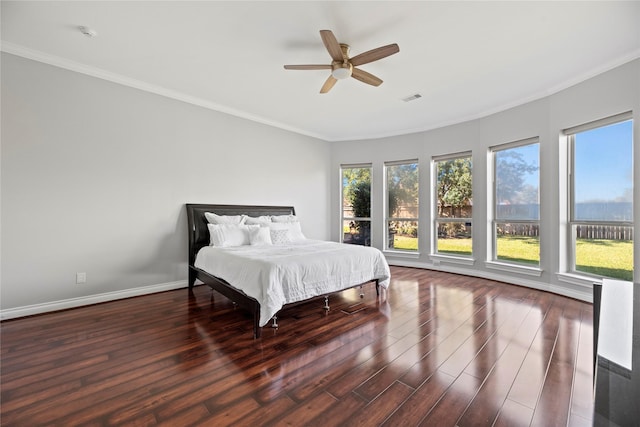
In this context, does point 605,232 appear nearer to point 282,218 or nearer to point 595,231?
point 595,231

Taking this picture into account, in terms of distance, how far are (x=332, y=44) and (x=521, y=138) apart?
3.56 metres

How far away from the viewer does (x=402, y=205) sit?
5945 millimetres

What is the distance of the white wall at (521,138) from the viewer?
3213 mm

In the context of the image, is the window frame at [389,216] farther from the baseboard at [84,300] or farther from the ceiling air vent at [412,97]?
the baseboard at [84,300]

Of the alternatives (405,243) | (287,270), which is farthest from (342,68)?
(405,243)

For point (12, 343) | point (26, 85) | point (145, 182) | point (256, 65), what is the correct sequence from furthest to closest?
point (145, 182) < point (256, 65) < point (26, 85) < point (12, 343)

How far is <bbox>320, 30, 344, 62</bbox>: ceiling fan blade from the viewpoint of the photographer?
227cm

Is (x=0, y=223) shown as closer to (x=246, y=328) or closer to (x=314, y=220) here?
(x=246, y=328)

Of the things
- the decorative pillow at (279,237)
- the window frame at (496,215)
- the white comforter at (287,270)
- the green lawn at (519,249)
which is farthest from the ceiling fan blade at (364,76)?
the green lawn at (519,249)

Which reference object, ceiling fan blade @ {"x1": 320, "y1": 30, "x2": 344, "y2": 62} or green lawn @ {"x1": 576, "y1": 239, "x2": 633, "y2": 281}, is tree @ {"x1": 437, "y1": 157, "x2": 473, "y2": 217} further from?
ceiling fan blade @ {"x1": 320, "y1": 30, "x2": 344, "y2": 62}

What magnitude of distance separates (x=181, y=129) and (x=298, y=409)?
13.1 feet

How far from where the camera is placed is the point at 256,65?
3.22 meters

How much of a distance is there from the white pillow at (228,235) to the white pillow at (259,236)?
0.06m

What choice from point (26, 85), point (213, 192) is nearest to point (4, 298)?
point (26, 85)
